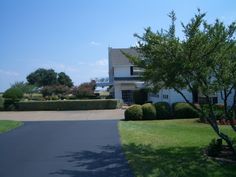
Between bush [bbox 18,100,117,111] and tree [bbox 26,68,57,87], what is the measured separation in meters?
63.9

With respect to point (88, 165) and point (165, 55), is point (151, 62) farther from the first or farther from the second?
point (88, 165)

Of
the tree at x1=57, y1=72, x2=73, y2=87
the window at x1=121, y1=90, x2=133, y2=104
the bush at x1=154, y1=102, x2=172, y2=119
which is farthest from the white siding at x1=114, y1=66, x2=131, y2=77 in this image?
the tree at x1=57, y1=72, x2=73, y2=87

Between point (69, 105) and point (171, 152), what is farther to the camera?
point (69, 105)

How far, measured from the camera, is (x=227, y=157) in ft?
38.9

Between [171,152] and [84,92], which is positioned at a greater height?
[84,92]

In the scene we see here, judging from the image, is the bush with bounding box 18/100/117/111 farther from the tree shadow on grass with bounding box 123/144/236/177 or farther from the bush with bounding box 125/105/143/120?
the tree shadow on grass with bounding box 123/144/236/177

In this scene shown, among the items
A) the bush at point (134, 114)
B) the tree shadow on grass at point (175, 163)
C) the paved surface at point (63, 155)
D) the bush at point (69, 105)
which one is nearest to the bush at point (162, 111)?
the bush at point (134, 114)

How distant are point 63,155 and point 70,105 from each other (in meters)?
27.3

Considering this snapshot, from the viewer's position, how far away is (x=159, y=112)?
86.6 ft

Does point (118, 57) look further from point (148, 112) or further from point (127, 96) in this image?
point (148, 112)

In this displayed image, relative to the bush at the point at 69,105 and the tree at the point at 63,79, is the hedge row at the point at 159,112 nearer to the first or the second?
the bush at the point at 69,105

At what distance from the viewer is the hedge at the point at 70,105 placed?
1538 inches

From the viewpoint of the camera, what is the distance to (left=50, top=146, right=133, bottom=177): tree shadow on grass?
982 centimetres

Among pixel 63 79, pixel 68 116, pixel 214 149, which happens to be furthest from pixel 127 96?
pixel 63 79
